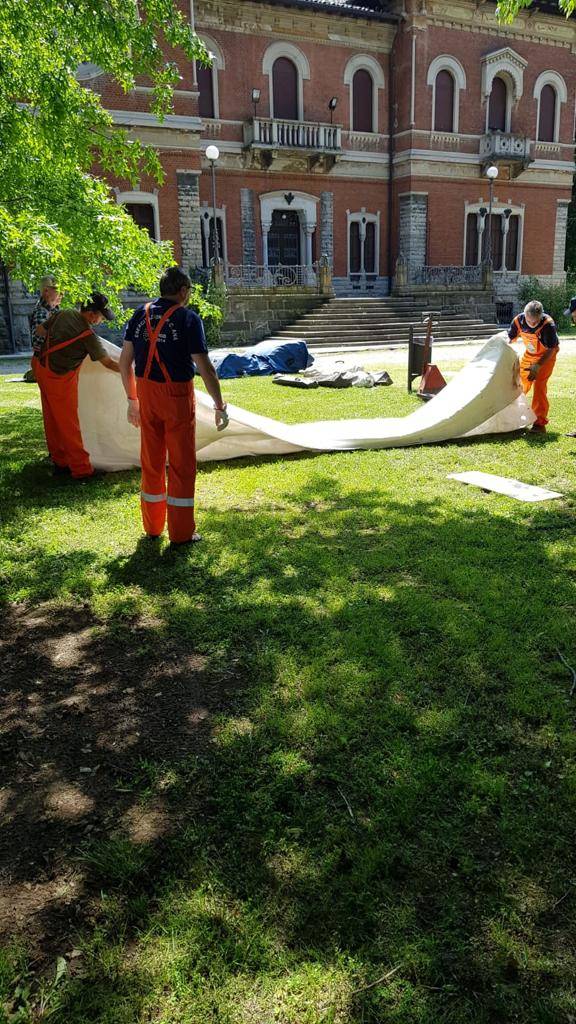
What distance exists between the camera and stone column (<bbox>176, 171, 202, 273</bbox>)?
24.8m

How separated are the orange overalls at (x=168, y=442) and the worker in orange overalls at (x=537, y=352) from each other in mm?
5161

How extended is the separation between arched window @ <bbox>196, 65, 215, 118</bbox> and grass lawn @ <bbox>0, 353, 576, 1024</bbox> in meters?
26.4

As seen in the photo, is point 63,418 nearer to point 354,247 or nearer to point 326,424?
point 326,424

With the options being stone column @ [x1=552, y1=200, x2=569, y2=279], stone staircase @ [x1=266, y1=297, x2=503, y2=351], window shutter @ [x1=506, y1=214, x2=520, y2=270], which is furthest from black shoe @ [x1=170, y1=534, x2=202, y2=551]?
stone column @ [x1=552, y1=200, x2=569, y2=279]

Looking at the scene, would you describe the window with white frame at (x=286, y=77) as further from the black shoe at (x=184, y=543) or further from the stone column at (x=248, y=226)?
the black shoe at (x=184, y=543)

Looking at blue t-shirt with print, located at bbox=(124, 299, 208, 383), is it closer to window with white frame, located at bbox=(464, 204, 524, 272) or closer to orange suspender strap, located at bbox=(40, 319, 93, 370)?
orange suspender strap, located at bbox=(40, 319, 93, 370)

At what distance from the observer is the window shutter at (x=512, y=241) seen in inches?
1268

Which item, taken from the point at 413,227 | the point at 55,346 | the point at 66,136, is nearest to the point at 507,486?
the point at 55,346

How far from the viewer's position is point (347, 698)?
3.39 meters

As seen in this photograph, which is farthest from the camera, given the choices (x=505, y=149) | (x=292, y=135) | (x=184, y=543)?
(x=505, y=149)

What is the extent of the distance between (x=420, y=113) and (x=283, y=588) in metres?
30.0

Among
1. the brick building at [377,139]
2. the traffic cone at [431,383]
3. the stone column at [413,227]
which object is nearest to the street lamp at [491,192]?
the brick building at [377,139]

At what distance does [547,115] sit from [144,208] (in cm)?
1952

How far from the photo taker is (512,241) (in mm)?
32344
